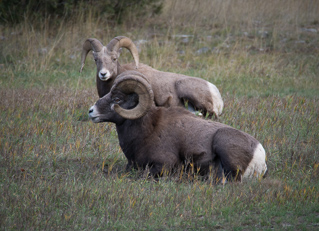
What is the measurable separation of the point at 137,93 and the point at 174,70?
29.2ft

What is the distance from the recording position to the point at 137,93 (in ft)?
22.5

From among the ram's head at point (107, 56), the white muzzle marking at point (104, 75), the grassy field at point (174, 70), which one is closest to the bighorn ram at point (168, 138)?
the grassy field at point (174, 70)

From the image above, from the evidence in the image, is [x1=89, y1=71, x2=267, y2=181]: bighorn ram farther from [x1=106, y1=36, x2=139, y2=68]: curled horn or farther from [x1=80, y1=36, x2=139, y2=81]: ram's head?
[x1=106, y1=36, x2=139, y2=68]: curled horn

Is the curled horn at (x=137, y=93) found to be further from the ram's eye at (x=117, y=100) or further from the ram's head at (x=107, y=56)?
the ram's head at (x=107, y=56)

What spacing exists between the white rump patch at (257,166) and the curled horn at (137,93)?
1827mm

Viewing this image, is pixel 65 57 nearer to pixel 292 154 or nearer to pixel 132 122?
pixel 132 122

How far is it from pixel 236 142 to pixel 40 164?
124 inches

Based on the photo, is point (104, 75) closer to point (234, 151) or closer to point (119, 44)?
point (119, 44)

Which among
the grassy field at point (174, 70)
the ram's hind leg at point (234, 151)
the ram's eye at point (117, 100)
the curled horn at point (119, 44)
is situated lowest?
the grassy field at point (174, 70)

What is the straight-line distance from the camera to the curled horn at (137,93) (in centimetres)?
673

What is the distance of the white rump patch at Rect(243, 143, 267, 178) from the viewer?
646 cm

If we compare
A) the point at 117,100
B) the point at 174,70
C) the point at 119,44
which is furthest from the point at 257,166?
the point at 174,70

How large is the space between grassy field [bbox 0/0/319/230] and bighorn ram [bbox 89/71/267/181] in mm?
326

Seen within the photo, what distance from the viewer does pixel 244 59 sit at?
1669 centimetres
